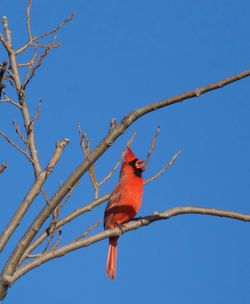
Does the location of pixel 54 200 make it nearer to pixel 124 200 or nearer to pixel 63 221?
pixel 63 221

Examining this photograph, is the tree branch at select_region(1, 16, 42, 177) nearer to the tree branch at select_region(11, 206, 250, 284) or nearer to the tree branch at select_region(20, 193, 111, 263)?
the tree branch at select_region(20, 193, 111, 263)

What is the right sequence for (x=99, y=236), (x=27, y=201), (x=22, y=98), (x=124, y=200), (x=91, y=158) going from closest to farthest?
1. (x=91, y=158)
2. (x=27, y=201)
3. (x=99, y=236)
4. (x=22, y=98)
5. (x=124, y=200)

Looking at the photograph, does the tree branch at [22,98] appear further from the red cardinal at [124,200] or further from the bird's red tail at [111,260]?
the bird's red tail at [111,260]

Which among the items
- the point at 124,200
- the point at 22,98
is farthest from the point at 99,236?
the point at 124,200

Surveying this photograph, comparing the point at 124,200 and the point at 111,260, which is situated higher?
the point at 124,200

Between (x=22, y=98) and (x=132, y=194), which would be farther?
(x=132, y=194)

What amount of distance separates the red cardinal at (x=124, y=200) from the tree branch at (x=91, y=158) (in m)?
2.35

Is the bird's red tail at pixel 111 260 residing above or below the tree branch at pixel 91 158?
above

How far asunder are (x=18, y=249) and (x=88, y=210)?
1.94 feet

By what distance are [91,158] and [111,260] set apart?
305 cm

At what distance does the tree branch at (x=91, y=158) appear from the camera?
2.53m

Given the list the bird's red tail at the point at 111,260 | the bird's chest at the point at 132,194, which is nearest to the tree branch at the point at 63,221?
the bird's chest at the point at 132,194

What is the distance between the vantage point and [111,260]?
5.55 m

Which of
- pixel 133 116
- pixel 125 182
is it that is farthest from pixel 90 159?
pixel 125 182
